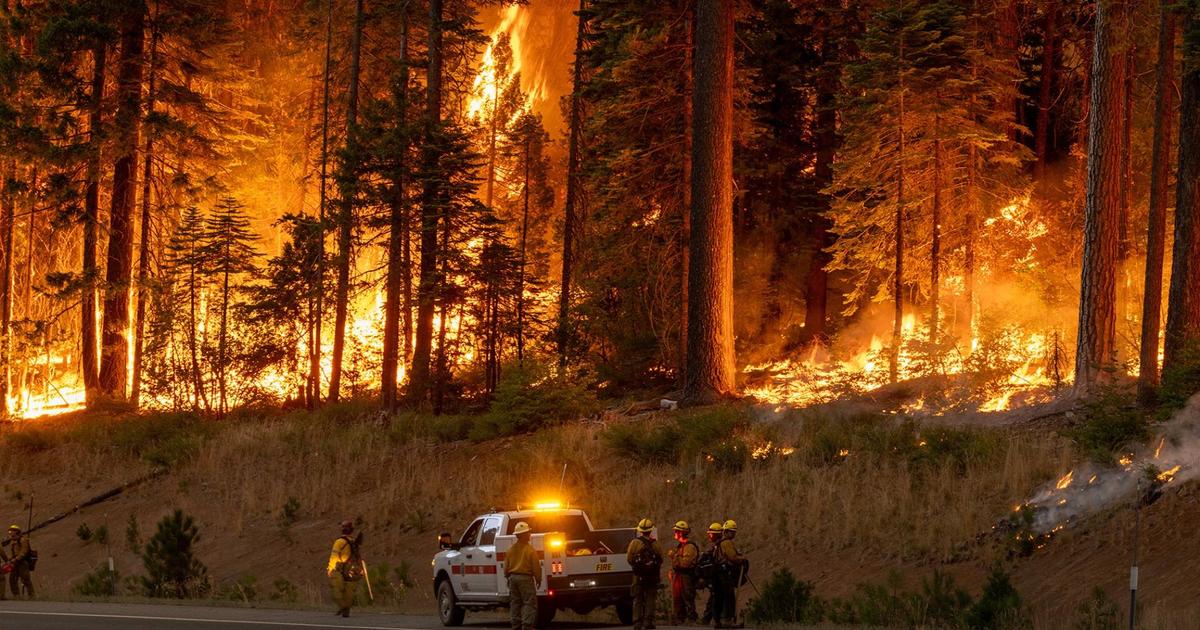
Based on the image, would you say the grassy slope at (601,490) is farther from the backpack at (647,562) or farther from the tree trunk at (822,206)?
the tree trunk at (822,206)

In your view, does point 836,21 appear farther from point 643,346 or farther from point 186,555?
point 186,555

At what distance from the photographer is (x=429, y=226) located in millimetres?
35781

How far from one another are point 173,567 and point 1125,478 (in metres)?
17.0

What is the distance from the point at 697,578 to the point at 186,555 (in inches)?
472

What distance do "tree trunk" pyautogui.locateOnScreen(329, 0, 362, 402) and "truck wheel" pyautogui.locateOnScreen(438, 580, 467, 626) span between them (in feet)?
64.0

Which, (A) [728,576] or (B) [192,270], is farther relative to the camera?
(B) [192,270]

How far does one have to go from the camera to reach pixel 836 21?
38.6 metres

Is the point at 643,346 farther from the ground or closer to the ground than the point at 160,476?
farther from the ground

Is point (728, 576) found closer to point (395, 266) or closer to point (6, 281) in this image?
point (395, 266)

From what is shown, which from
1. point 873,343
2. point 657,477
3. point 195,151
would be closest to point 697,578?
point 657,477

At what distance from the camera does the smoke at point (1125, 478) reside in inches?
722

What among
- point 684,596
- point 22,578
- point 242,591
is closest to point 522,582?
point 684,596

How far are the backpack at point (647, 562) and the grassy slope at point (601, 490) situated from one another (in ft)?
12.1

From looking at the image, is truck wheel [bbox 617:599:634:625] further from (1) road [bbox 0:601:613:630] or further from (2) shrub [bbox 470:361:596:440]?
(2) shrub [bbox 470:361:596:440]
